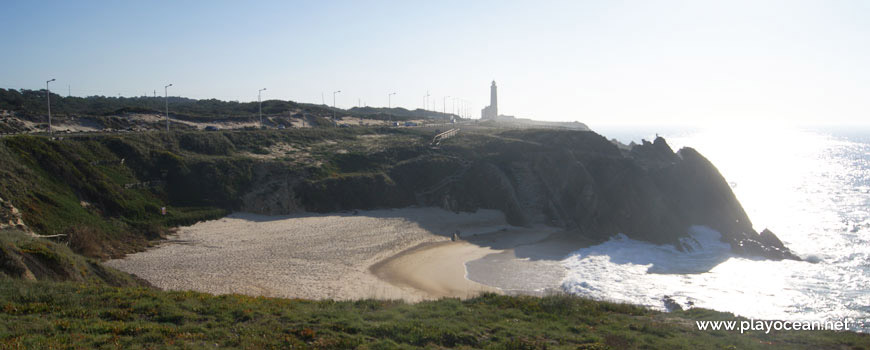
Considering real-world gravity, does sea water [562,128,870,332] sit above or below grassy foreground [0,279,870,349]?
below

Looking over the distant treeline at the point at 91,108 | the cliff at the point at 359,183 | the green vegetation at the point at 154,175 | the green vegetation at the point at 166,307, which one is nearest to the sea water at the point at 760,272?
the cliff at the point at 359,183

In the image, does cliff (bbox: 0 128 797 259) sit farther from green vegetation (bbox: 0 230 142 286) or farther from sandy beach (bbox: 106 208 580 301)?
green vegetation (bbox: 0 230 142 286)

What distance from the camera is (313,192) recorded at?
116 feet

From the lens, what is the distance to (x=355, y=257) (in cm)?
2592

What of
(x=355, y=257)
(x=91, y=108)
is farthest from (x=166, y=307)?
(x=91, y=108)

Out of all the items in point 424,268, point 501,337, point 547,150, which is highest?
point 547,150

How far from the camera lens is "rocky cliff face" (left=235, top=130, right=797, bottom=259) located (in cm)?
3419

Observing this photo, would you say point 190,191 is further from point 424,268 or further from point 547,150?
point 547,150

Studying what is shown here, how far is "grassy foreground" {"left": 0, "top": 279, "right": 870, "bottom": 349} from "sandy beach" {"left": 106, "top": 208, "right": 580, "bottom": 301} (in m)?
6.28

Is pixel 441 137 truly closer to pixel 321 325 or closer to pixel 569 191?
pixel 569 191

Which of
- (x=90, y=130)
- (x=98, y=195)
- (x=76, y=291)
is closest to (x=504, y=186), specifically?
(x=98, y=195)

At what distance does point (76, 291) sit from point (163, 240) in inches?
578

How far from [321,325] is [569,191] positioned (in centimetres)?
2976

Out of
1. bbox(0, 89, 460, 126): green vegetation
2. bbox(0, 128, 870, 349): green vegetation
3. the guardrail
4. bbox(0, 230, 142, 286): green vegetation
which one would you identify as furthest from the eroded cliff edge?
bbox(0, 89, 460, 126): green vegetation
